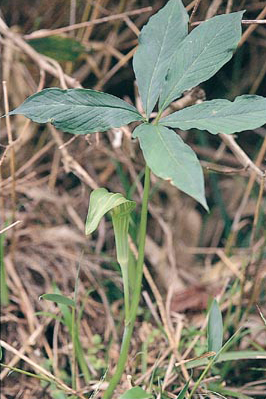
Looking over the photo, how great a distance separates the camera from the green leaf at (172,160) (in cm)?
55

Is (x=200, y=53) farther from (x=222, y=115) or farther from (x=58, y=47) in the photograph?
(x=58, y=47)

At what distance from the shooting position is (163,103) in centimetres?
69

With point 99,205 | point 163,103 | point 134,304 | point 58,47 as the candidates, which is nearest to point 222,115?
point 163,103

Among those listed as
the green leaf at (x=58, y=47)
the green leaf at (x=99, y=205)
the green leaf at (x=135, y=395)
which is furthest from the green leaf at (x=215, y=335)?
the green leaf at (x=58, y=47)

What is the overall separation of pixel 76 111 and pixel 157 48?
15cm

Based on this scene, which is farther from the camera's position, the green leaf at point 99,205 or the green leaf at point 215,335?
the green leaf at point 215,335

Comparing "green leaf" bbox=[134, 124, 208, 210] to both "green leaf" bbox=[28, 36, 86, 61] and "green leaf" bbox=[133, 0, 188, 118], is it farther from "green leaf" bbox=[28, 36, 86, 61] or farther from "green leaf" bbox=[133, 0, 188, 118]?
"green leaf" bbox=[28, 36, 86, 61]

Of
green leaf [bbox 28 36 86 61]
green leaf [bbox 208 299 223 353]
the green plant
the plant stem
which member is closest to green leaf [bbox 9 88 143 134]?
the green plant

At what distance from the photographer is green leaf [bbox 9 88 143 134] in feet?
2.13

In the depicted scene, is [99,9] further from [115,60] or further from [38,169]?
[38,169]

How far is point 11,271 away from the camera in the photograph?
117cm

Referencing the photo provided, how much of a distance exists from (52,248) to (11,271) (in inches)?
5.6

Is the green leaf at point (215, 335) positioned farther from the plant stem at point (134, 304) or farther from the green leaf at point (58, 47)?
the green leaf at point (58, 47)

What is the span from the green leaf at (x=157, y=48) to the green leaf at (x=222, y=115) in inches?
2.3
